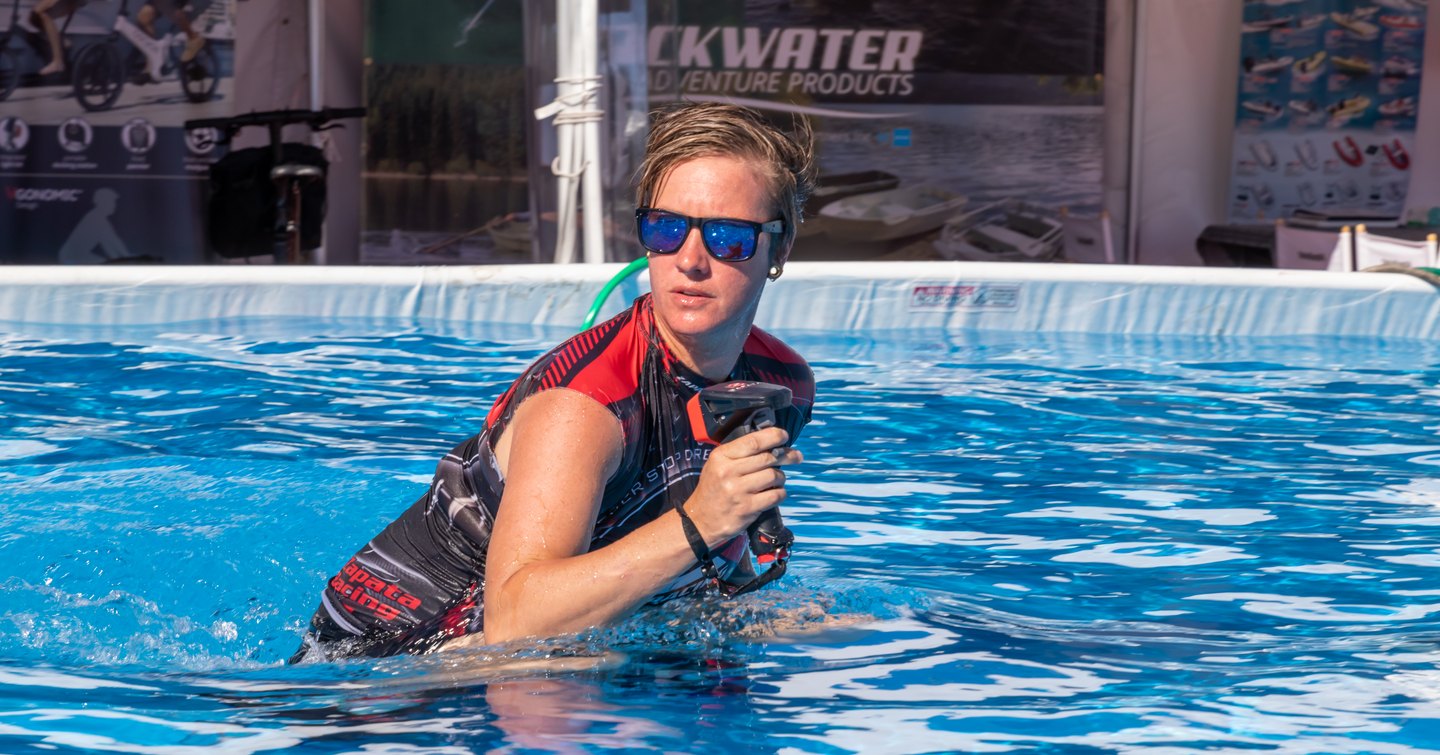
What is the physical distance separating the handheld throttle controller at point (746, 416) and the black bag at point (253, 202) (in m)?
8.21

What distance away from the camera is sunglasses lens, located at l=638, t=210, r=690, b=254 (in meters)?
2.43

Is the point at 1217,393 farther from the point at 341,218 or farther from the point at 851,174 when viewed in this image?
the point at 341,218

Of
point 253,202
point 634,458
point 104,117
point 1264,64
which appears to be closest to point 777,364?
point 634,458

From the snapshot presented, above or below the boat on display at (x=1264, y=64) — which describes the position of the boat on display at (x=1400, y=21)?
above

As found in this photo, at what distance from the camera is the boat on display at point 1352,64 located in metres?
12.4

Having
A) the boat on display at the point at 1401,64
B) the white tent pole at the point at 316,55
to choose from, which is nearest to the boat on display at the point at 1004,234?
the boat on display at the point at 1401,64

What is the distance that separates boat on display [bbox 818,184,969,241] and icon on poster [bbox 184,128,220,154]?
4.60 metres

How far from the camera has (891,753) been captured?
8.14 feet

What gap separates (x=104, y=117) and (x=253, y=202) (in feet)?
4.80

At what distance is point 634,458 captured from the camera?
8.24ft

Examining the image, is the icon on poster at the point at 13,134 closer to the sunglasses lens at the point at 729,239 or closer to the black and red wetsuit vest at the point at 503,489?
the black and red wetsuit vest at the point at 503,489

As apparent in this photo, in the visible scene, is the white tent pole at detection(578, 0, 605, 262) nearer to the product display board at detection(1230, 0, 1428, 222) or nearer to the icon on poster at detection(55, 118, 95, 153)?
the icon on poster at detection(55, 118, 95, 153)

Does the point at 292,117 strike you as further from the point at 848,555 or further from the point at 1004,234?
the point at 848,555

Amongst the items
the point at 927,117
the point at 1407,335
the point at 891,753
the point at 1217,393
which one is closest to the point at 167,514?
the point at 891,753
